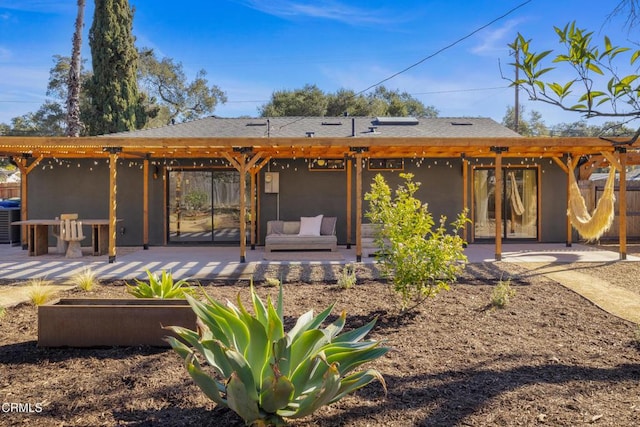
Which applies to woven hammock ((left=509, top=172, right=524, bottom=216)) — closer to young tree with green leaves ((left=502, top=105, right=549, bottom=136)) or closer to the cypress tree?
the cypress tree

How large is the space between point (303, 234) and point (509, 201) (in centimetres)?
568

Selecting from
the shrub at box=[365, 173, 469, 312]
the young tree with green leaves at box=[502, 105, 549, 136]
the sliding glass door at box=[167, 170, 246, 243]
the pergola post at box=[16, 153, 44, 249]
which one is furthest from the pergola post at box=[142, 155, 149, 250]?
the young tree with green leaves at box=[502, 105, 549, 136]

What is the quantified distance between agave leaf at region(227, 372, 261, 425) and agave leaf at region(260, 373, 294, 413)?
50 mm

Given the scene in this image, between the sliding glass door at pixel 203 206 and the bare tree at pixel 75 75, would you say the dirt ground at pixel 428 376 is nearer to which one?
the sliding glass door at pixel 203 206

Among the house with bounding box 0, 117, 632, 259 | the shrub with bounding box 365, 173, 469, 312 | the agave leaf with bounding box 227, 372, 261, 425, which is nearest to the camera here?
the agave leaf with bounding box 227, 372, 261, 425

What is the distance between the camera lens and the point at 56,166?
11.3m

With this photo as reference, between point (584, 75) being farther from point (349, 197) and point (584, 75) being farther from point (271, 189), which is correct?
point (271, 189)

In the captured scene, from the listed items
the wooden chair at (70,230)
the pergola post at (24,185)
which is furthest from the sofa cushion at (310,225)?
the pergola post at (24,185)

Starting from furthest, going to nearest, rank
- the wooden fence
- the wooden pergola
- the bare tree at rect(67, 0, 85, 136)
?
the wooden fence → the bare tree at rect(67, 0, 85, 136) → the wooden pergola

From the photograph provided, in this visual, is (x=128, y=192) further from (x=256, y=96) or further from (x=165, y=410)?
(x=256, y=96)

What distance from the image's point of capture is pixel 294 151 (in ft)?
32.9

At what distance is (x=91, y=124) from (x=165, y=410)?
17915 mm

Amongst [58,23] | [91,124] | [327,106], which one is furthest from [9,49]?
[327,106]

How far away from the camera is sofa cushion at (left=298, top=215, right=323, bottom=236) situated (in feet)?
34.4
